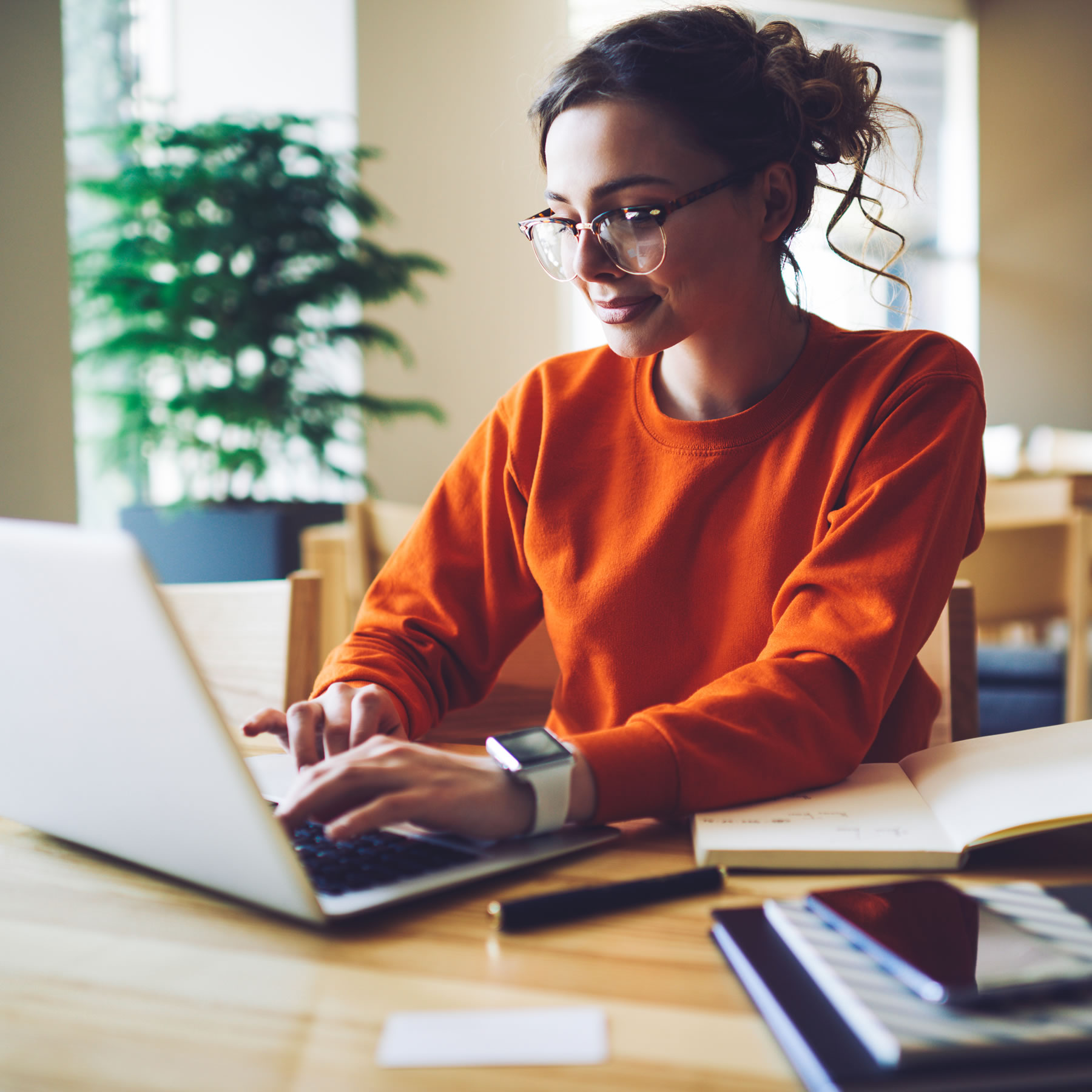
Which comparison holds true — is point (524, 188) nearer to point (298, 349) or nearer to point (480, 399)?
point (480, 399)

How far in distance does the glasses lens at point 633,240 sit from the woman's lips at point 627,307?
0.10 ft

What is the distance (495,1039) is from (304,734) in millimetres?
386

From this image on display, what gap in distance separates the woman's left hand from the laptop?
0.8 inches

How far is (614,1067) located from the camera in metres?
0.39

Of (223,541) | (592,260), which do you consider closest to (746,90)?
(592,260)

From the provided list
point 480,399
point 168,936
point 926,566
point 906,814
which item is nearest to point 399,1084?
point 168,936

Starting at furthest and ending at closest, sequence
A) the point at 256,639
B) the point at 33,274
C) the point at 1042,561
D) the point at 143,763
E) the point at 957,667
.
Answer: the point at 1042,561 → the point at 33,274 → the point at 256,639 → the point at 957,667 → the point at 143,763

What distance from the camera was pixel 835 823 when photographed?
63 centimetres

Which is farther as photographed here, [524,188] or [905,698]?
[524,188]

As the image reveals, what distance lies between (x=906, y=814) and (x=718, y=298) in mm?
523

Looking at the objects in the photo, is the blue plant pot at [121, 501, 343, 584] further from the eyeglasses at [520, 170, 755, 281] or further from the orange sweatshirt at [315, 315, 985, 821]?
the eyeglasses at [520, 170, 755, 281]

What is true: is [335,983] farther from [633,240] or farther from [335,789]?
[633,240]

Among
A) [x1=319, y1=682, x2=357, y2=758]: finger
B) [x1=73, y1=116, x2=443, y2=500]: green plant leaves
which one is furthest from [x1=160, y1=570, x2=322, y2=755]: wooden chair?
[x1=73, y1=116, x2=443, y2=500]: green plant leaves

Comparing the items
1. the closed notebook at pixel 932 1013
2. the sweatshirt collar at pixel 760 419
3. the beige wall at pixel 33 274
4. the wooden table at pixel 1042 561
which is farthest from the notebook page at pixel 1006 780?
the beige wall at pixel 33 274
